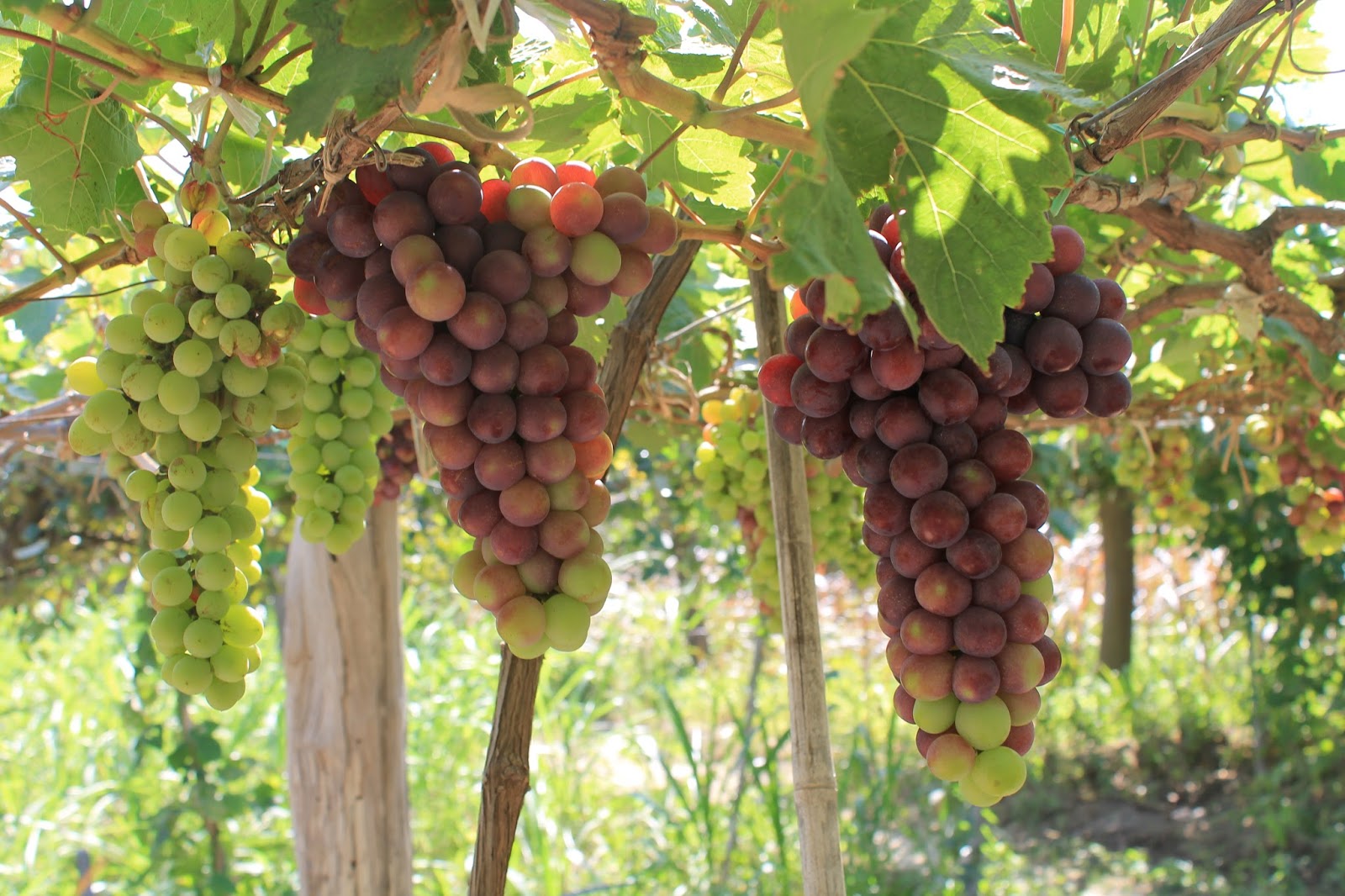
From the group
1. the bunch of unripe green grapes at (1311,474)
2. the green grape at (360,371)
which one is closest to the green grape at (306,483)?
the green grape at (360,371)

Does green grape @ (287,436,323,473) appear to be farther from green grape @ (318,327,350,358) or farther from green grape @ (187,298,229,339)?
green grape @ (187,298,229,339)

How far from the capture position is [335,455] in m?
1.28

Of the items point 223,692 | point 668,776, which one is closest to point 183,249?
point 223,692

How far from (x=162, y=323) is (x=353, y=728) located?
1.48 metres

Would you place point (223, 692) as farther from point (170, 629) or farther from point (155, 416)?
point (155, 416)

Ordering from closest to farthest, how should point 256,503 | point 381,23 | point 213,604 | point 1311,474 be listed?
point 381,23 < point 213,604 < point 256,503 < point 1311,474

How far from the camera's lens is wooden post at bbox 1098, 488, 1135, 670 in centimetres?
709

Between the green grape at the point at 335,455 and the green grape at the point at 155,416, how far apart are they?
0.44 meters

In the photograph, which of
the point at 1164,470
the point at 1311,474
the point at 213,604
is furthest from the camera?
the point at 1164,470

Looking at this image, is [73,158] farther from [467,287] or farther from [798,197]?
[798,197]

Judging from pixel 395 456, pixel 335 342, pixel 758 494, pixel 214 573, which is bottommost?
pixel 214 573

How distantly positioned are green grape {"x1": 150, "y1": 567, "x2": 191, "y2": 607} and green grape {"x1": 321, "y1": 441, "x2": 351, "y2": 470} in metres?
0.42

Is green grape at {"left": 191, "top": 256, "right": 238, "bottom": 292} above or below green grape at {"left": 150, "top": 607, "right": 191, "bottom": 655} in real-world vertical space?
above

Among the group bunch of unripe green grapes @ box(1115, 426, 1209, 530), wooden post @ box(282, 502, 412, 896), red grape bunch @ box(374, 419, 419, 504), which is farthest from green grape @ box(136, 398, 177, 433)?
bunch of unripe green grapes @ box(1115, 426, 1209, 530)
